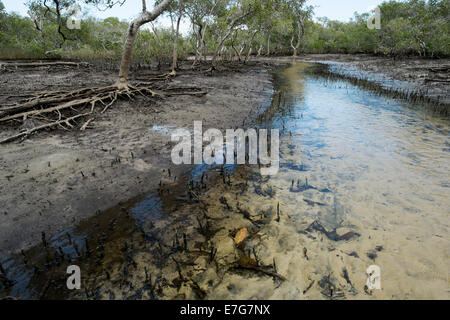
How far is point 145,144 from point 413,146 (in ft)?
22.8

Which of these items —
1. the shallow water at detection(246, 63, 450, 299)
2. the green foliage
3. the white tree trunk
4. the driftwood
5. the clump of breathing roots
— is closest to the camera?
the shallow water at detection(246, 63, 450, 299)

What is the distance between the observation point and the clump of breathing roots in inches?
242

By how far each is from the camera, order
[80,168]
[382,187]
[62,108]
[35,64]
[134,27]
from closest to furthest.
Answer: [382,187]
[80,168]
[62,108]
[134,27]
[35,64]

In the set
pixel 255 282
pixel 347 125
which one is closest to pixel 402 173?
pixel 347 125

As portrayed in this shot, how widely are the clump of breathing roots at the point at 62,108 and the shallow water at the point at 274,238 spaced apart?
13.3 ft

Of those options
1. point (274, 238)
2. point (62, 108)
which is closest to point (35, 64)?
point (62, 108)

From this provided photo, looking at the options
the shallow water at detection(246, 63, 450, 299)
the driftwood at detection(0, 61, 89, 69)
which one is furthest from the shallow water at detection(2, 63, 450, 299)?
the driftwood at detection(0, 61, 89, 69)

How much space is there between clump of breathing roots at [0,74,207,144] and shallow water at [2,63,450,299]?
13.3ft

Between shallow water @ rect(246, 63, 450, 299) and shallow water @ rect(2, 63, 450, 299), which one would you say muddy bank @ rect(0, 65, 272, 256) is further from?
shallow water @ rect(246, 63, 450, 299)

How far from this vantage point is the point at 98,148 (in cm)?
536

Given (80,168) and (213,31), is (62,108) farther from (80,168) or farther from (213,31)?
(213,31)

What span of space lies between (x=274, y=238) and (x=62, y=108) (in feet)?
23.7

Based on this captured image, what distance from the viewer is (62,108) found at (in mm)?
7020

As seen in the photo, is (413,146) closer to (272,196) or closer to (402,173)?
(402,173)
